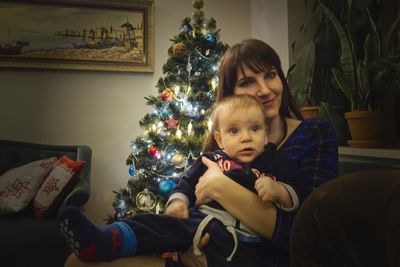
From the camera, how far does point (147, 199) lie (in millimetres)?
2064

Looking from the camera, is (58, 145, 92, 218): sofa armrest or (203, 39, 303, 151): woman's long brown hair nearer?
(203, 39, 303, 151): woman's long brown hair

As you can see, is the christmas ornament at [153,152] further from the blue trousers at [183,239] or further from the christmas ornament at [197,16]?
the blue trousers at [183,239]

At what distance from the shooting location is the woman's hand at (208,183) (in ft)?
3.41

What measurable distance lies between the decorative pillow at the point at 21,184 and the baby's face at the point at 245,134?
5.17 feet

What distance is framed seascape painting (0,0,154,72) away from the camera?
2637mm

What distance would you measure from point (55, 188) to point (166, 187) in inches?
27.7

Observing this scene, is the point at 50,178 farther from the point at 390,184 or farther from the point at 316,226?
the point at 390,184

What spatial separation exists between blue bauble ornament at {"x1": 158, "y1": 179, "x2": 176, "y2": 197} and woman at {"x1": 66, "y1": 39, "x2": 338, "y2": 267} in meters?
0.83

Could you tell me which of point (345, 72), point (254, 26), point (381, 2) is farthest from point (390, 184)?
point (254, 26)

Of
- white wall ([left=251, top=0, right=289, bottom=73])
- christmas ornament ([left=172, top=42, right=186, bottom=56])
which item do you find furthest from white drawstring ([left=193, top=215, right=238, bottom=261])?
white wall ([left=251, top=0, right=289, bottom=73])

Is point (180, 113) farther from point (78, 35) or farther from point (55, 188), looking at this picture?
point (78, 35)

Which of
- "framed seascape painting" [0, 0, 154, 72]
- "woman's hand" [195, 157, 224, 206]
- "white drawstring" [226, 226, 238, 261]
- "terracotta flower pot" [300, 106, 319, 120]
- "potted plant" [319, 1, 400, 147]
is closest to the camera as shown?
"white drawstring" [226, 226, 238, 261]

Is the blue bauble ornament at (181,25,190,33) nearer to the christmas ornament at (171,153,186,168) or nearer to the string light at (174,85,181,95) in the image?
the string light at (174,85,181,95)

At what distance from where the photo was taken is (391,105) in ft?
6.44
